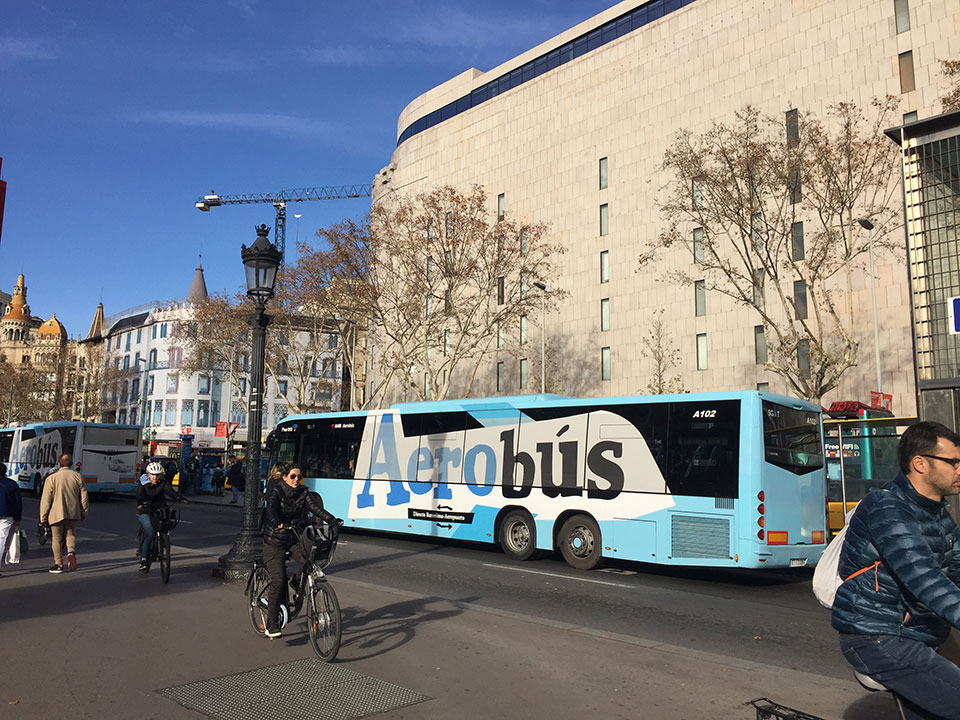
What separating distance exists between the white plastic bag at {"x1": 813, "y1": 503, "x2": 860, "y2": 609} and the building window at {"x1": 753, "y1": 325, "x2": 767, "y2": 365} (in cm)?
3487

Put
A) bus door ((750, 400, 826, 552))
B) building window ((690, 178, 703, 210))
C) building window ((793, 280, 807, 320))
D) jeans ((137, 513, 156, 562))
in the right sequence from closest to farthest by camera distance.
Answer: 1. jeans ((137, 513, 156, 562))
2. bus door ((750, 400, 826, 552))
3. building window ((690, 178, 703, 210))
4. building window ((793, 280, 807, 320))

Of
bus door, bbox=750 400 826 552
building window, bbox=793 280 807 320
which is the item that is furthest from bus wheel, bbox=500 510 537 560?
building window, bbox=793 280 807 320

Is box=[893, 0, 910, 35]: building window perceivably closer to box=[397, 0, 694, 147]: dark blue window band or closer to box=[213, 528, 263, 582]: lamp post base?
box=[397, 0, 694, 147]: dark blue window band

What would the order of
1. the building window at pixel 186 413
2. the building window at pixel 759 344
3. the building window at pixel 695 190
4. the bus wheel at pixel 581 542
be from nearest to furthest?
the bus wheel at pixel 581 542, the building window at pixel 695 190, the building window at pixel 759 344, the building window at pixel 186 413

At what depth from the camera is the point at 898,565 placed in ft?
9.98

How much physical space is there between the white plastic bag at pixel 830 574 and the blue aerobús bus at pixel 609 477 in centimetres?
871

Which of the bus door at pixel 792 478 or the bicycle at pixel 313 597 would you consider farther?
the bus door at pixel 792 478

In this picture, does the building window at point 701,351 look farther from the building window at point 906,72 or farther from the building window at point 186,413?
the building window at point 186,413

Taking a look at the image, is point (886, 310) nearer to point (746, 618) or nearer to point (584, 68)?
point (584, 68)

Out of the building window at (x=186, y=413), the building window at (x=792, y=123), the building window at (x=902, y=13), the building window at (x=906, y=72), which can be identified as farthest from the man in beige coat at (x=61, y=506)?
the building window at (x=186, y=413)

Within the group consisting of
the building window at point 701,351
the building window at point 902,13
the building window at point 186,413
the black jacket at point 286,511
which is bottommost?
the black jacket at point 286,511

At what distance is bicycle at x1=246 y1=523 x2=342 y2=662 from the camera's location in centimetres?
666

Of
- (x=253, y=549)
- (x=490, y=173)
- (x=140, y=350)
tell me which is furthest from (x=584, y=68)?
(x=140, y=350)

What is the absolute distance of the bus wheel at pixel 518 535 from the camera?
14.8 meters
